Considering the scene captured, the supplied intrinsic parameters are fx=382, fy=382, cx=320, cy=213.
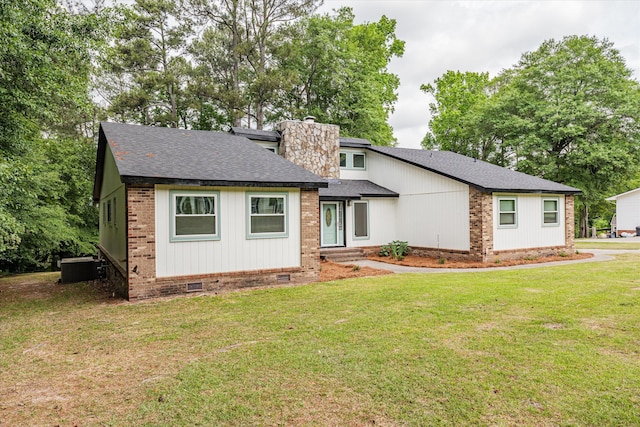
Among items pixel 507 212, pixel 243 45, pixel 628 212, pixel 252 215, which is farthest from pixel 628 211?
pixel 252 215

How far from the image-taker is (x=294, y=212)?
10.0 m

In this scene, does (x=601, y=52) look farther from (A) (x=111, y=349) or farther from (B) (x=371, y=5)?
(A) (x=111, y=349)

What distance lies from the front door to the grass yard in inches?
293

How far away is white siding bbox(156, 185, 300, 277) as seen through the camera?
8.45 metres

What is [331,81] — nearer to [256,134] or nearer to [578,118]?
[256,134]

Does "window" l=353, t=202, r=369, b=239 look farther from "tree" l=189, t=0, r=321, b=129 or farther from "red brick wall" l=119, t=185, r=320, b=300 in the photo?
"tree" l=189, t=0, r=321, b=129

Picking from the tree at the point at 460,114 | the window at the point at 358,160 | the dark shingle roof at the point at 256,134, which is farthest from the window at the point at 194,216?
the tree at the point at 460,114

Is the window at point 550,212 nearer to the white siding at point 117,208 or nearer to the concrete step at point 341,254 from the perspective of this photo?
the concrete step at point 341,254

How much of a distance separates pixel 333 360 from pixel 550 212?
45.1 ft

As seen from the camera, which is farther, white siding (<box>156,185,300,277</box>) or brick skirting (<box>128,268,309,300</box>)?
white siding (<box>156,185,300,277</box>)

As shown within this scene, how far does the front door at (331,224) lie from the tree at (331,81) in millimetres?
12786

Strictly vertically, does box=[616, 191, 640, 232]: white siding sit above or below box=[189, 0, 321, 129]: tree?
below

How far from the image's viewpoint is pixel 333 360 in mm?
4430

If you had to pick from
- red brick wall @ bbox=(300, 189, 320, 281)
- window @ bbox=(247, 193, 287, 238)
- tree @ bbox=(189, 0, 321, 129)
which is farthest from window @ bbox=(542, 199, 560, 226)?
tree @ bbox=(189, 0, 321, 129)
